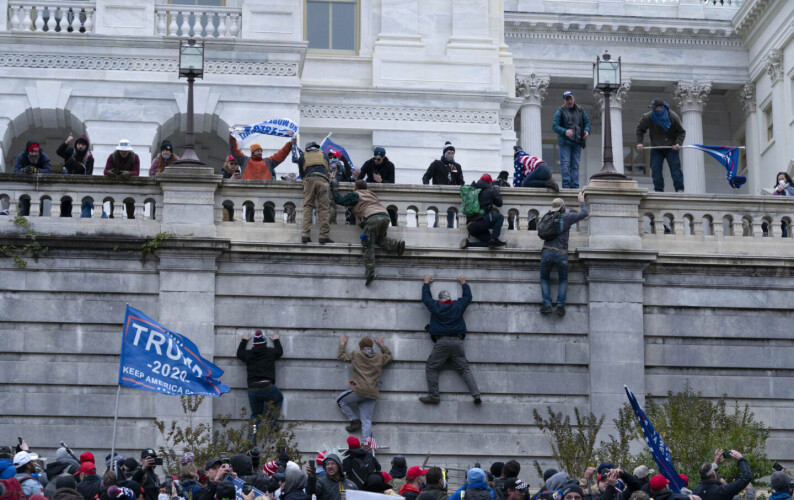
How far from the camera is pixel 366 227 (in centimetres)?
3073

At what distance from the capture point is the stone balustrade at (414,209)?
30922mm

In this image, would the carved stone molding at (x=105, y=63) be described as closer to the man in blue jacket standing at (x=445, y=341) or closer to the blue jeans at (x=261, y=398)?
the man in blue jacket standing at (x=445, y=341)

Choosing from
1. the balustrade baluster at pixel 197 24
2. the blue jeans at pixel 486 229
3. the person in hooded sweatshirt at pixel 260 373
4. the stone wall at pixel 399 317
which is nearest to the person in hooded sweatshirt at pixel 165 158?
the stone wall at pixel 399 317

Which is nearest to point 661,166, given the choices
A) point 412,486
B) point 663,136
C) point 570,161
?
point 663,136

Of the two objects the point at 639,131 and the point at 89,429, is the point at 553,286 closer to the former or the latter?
the point at 639,131

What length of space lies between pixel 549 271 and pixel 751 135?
3538cm

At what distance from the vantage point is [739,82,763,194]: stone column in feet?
209

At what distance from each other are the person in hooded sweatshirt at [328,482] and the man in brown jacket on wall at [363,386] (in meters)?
8.24

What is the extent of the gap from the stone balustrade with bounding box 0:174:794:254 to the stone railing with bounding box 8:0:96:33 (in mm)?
9922

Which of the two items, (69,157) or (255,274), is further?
(69,157)

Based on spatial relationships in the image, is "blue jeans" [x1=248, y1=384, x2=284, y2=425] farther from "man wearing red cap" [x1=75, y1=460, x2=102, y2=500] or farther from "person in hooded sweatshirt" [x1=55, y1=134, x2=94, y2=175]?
"man wearing red cap" [x1=75, y1=460, x2=102, y2=500]

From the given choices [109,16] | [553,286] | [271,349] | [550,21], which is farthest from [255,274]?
[550,21]

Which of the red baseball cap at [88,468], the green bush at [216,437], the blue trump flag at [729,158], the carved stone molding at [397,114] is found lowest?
the red baseball cap at [88,468]

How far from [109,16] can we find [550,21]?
85.8 feet
